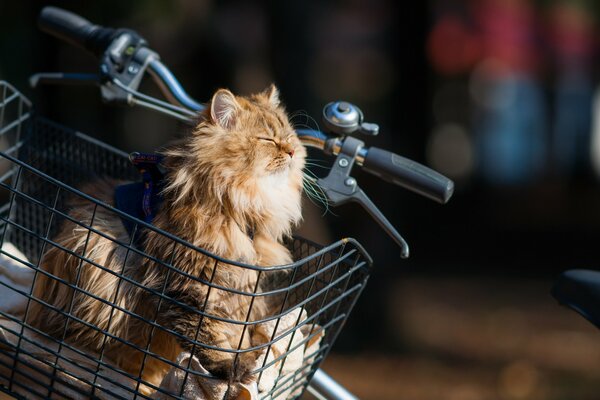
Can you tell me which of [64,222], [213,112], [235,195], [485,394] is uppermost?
[213,112]

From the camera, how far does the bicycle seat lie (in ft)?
6.05

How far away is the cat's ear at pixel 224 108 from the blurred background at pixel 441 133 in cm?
156

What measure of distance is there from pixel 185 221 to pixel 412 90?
16.5 feet

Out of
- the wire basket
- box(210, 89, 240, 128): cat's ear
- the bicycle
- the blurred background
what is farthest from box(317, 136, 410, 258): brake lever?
the blurred background

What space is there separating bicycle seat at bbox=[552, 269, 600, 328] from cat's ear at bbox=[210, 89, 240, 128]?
98 centimetres

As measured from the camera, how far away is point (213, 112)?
211cm

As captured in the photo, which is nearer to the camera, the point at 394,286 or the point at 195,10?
the point at 394,286

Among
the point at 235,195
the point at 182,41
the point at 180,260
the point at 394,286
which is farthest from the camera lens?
the point at 182,41

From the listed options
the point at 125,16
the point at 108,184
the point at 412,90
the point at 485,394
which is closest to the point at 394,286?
the point at 485,394

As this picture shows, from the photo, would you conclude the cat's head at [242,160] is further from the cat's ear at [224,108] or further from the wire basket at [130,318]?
the wire basket at [130,318]

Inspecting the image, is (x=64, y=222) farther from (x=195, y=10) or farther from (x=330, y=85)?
(x=330, y=85)

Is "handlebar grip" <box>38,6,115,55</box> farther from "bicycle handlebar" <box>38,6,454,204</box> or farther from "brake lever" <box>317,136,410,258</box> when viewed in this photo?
"brake lever" <box>317,136,410,258</box>

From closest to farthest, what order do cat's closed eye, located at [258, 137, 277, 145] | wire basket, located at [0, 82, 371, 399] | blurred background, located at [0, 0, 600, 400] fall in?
wire basket, located at [0, 82, 371, 399] < cat's closed eye, located at [258, 137, 277, 145] < blurred background, located at [0, 0, 600, 400]

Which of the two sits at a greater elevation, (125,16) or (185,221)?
(185,221)
